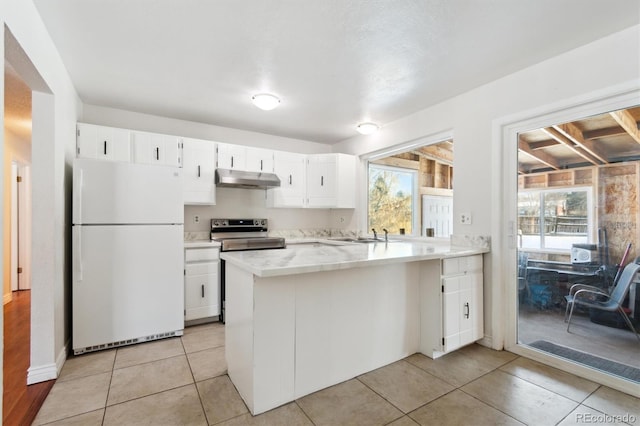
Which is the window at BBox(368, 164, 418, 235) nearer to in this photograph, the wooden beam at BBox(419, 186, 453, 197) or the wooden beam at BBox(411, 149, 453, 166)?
the wooden beam at BBox(419, 186, 453, 197)

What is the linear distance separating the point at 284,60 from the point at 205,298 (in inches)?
101

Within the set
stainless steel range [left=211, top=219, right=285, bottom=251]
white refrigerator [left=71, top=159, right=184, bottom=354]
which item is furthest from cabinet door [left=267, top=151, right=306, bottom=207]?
white refrigerator [left=71, top=159, right=184, bottom=354]

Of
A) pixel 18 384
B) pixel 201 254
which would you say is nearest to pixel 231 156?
pixel 201 254

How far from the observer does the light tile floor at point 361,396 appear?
182cm

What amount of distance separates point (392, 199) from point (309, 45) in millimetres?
2627

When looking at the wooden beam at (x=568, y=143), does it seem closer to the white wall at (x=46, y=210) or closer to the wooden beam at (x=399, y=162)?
the wooden beam at (x=399, y=162)

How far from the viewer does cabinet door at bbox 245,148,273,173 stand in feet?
13.2

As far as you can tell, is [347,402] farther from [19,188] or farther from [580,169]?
[19,188]

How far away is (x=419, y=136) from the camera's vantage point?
3.61 meters

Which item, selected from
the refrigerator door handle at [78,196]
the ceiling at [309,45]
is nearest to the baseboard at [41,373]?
the refrigerator door handle at [78,196]

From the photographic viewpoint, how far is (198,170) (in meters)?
3.70

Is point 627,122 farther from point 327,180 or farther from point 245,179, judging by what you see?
point 245,179

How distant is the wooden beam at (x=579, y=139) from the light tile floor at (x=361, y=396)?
1.65m

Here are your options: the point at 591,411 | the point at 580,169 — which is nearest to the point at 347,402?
the point at 591,411
